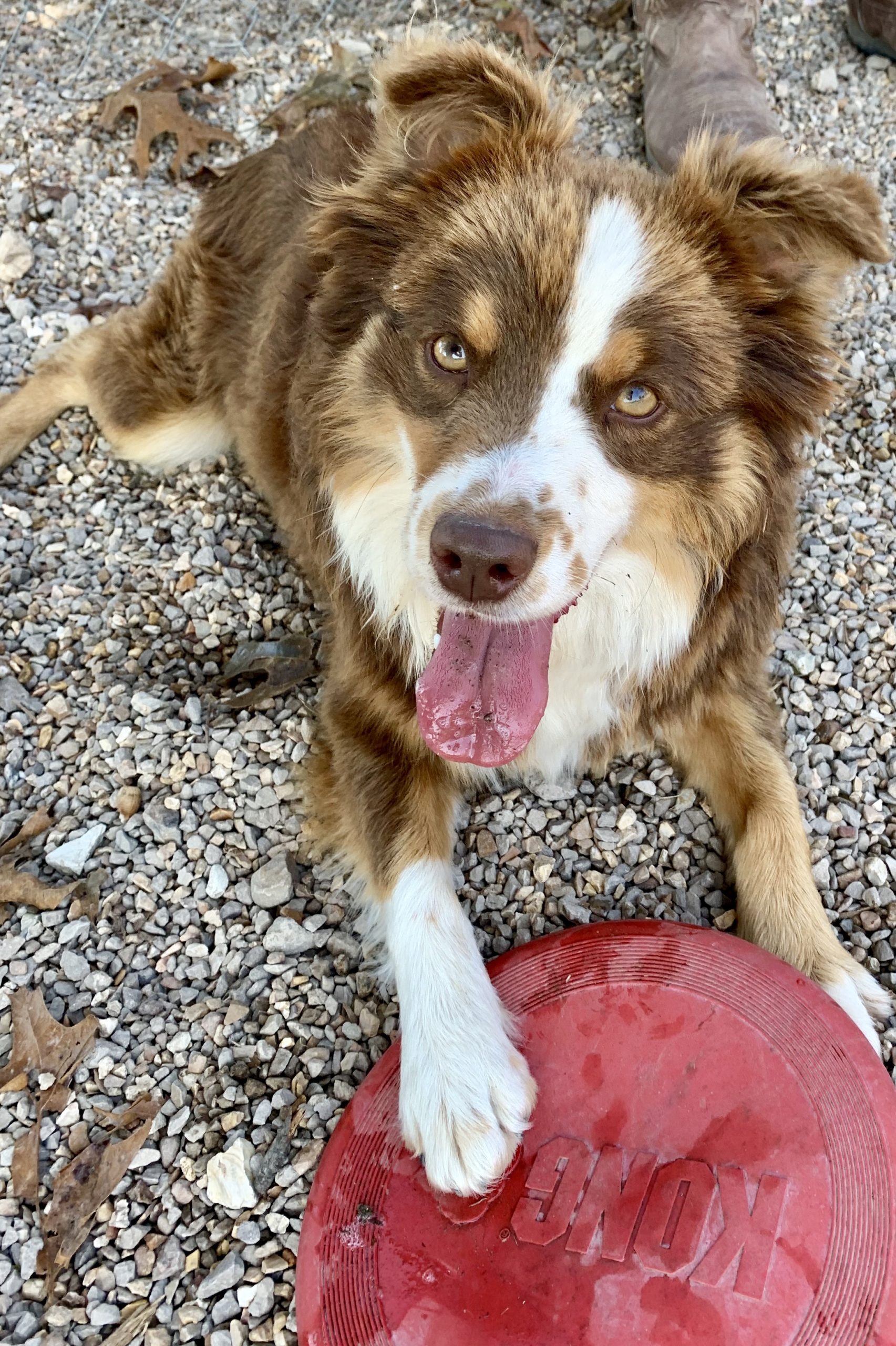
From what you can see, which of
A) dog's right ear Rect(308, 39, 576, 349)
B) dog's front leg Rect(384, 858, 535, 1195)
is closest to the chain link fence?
dog's right ear Rect(308, 39, 576, 349)

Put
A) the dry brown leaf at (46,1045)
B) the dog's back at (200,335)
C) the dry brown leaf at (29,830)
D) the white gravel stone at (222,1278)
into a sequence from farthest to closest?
the dog's back at (200,335), the dry brown leaf at (29,830), the dry brown leaf at (46,1045), the white gravel stone at (222,1278)

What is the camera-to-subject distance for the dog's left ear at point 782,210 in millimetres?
2191

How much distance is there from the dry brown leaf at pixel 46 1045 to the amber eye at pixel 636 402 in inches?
83.9

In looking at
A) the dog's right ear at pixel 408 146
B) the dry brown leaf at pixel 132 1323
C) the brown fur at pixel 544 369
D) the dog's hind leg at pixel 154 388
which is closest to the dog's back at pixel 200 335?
the dog's hind leg at pixel 154 388

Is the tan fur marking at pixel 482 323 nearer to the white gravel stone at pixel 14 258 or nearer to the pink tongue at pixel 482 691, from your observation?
the pink tongue at pixel 482 691

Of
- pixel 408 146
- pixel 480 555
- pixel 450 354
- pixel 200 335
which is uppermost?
pixel 408 146

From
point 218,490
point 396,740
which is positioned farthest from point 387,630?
point 218,490

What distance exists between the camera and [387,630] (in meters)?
2.85

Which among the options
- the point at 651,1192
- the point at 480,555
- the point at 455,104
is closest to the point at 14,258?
the point at 455,104

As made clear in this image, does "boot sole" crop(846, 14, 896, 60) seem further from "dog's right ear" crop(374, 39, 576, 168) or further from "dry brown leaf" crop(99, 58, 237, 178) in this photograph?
"dog's right ear" crop(374, 39, 576, 168)

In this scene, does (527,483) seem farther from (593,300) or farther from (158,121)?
(158,121)

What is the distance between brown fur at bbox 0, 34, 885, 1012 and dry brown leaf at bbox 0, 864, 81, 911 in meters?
0.80

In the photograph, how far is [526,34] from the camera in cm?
584

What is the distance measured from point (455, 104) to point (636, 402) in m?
0.90
